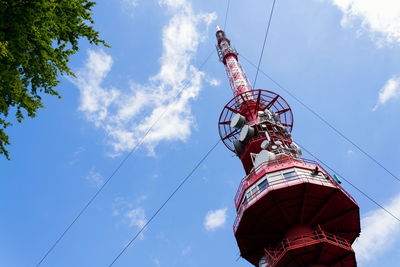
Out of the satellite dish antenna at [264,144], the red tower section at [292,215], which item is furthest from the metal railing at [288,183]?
the satellite dish antenna at [264,144]

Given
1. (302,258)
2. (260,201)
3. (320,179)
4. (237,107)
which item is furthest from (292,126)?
(302,258)

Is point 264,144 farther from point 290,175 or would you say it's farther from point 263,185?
point 263,185

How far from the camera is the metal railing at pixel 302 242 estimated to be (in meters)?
22.6

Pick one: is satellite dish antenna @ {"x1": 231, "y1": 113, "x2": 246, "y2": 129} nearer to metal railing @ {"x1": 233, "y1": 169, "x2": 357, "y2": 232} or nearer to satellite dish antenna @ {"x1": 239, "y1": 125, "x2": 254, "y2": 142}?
satellite dish antenna @ {"x1": 239, "y1": 125, "x2": 254, "y2": 142}

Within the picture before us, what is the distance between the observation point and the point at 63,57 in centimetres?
1331

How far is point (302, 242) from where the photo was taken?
23094 mm

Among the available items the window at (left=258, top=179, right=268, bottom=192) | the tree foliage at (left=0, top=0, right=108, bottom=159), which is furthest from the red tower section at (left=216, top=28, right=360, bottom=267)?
the tree foliage at (left=0, top=0, right=108, bottom=159)

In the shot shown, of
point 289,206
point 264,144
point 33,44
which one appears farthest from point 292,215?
point 33,44

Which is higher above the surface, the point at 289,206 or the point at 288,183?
the point at 288,183

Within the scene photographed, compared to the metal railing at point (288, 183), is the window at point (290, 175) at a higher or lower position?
higher

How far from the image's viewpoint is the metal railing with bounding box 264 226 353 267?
22.6 m

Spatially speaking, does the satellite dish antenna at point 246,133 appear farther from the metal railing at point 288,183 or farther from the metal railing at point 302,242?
the metal railing at point 302,242

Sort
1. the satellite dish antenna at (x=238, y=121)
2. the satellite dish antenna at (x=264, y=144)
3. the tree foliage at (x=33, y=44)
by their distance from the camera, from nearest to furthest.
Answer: the tree foliage at (x=33, y=44), the satellite dish antenna at (x=264, y=144), the satellite dish antenna at (x=238, y=121)

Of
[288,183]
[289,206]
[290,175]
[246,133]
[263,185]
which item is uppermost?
[246,133]
